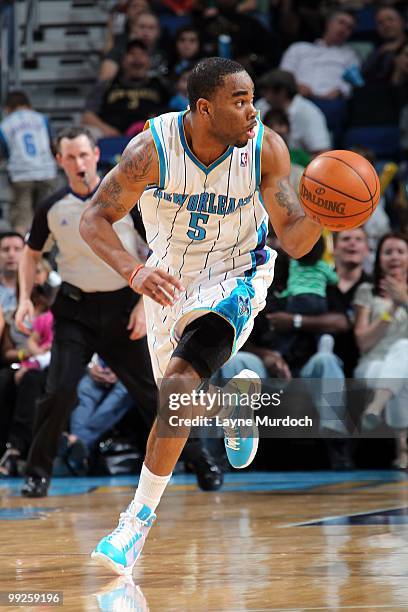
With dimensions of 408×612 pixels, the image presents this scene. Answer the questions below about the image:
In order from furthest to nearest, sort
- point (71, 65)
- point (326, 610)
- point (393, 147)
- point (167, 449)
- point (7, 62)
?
point (71, 65) → point (7, 62) → point (393, 147) → point (167, 449) → point (326, 610)

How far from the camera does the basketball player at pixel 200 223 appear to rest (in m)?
4.28

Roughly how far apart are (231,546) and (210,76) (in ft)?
6.43

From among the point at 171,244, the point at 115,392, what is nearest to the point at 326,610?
the point at 171,244

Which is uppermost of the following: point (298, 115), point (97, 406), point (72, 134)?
point (72, 134)

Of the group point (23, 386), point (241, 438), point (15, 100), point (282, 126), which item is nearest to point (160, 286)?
point (241, 438)

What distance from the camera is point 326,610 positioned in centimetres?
341

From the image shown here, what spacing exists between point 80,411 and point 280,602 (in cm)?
467

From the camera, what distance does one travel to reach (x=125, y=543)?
4.14m

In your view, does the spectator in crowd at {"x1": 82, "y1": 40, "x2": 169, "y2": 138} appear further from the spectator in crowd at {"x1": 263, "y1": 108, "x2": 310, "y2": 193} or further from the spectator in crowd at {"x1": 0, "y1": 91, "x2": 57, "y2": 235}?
the spectator in crowd at {"x1": 263, "y1": 108, "x2": 310, "y2": 193}

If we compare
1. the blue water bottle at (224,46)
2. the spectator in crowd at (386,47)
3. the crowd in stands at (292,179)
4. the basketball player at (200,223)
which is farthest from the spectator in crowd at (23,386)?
the spectator in crowd at (386,47)

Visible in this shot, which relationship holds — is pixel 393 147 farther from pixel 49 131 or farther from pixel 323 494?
pixel 323 494

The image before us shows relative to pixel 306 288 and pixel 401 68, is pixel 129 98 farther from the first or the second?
pixel 306 288

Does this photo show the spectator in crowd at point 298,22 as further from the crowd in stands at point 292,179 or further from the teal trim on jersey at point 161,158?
the teal trim on jersey at point 161,158

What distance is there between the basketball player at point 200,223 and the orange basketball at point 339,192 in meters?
0.16
